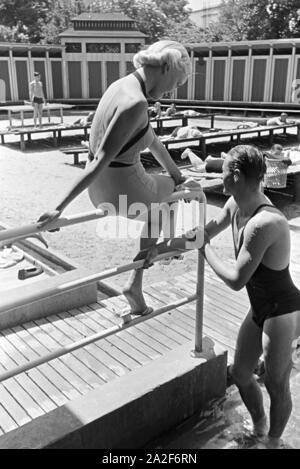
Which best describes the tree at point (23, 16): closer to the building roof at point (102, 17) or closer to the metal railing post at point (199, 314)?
the building roof at point (102, 17)

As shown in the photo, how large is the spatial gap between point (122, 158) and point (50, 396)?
1.48 m

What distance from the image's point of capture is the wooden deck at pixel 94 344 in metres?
2.90

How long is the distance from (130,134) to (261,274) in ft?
2.93

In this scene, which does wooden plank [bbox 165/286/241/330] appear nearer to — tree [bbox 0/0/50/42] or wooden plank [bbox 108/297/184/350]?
wooden plank [bbox 108/297/184/350]

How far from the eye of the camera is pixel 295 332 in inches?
92.3

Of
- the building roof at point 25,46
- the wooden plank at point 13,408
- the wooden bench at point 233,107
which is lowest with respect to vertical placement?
the wooden bench at point 233,107

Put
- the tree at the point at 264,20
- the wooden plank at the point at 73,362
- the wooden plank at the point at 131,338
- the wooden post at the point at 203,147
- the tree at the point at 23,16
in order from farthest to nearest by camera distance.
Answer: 1. the tree at the point at 23,16
2. the tree at the point at 264,20
3. the wooden post at the point at 203,147
4. the wooden plank at the point at 131,338
5. the wooden plank at the point at 73,362

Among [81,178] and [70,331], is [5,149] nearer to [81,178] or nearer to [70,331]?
[70,331]

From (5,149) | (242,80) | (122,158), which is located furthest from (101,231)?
(242,80)

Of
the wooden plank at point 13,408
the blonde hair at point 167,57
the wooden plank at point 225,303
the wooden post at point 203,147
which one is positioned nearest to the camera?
the blonde hair at point 167,57

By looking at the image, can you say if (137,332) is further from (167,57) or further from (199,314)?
(167,57)

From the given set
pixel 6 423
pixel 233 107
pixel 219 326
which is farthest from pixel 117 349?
pixel 233 107

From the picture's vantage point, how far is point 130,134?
228 centimetres

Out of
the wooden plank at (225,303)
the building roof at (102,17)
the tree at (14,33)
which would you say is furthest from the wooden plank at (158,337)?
the tree at (14,33)
